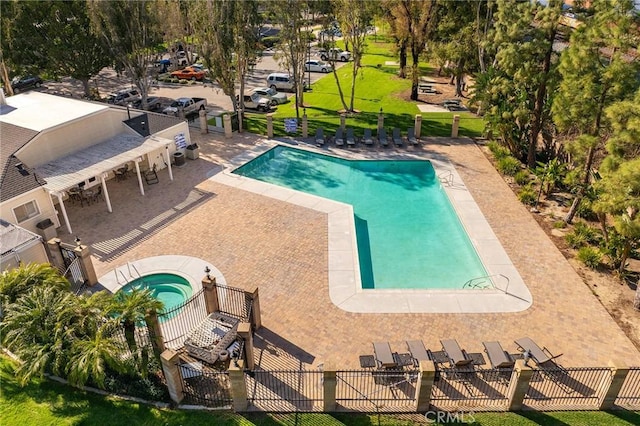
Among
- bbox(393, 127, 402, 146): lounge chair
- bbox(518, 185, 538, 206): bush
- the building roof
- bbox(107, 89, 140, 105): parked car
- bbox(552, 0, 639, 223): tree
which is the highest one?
bbox(552, 0, 639, 223): tree

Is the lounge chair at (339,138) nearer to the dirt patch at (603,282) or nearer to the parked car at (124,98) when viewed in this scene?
the dirt patch at (603,282)

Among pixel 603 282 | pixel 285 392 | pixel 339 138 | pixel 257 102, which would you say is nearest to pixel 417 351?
pixel 285 392

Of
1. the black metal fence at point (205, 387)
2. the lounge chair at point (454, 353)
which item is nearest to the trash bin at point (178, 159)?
the black metal fence at point (205, 387)

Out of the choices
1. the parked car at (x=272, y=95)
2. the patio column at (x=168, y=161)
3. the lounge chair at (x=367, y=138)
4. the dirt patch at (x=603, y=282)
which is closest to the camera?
the dirt patch at (x=603, y=282)

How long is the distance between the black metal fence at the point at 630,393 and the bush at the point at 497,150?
1681 cm

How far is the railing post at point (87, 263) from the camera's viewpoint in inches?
651

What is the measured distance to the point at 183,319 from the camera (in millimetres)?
15406

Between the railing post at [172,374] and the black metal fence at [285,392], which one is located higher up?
the railing post at [172,374]

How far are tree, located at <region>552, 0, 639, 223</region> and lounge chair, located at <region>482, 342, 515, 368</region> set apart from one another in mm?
10592

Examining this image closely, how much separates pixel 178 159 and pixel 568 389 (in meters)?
23.0

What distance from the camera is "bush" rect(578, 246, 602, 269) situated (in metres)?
18.1

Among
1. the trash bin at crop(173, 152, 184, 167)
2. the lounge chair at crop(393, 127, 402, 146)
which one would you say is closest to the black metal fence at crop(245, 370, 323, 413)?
the trash bin at crop(173, 152, 184, 167)

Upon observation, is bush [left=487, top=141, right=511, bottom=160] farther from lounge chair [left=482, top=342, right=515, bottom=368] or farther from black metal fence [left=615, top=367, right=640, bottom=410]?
black metal fence [left=615, top=367, right=640, bottom=410]

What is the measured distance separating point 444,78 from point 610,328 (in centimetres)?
3610
